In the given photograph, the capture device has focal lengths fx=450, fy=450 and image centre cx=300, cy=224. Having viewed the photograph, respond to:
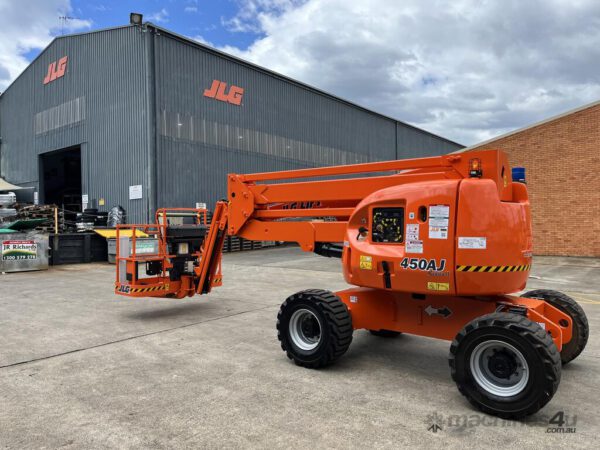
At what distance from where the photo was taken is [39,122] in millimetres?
26891

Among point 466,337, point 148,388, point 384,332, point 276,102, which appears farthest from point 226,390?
point 276,102

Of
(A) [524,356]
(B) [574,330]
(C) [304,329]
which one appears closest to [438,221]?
(A) [524,356]

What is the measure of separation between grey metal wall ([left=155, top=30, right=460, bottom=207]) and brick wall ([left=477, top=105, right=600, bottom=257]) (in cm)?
1349

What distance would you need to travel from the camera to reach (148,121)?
20.7 metres

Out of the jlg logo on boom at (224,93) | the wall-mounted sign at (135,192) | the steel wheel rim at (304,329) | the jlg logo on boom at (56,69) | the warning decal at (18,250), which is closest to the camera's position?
the steel wheel rim at (304,329)

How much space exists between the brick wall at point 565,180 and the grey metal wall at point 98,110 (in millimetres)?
17131

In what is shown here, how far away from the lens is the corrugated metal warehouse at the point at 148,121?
21125mm

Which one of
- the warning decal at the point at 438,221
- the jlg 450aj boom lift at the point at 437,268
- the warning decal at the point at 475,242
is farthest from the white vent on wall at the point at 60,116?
the warning decal at the point at 475,242

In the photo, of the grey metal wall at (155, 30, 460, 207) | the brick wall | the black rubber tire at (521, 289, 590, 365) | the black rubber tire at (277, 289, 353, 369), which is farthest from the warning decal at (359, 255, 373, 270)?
the grey metal wall at (155, 30, 460, 207)

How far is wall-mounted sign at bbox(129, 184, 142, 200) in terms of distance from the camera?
Answer: 69.1 ft

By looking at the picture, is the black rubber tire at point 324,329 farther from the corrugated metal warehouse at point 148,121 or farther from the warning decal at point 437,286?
the corrugated metal warehouse at point 148,121

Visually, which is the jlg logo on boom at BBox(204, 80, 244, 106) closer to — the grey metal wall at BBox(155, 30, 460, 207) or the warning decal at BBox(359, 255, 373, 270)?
the grey metal wall at BBox(155, 30, 460, 207)

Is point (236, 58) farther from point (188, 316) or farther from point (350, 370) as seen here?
point (350, 370)

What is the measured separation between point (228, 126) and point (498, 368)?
72.6 feet
